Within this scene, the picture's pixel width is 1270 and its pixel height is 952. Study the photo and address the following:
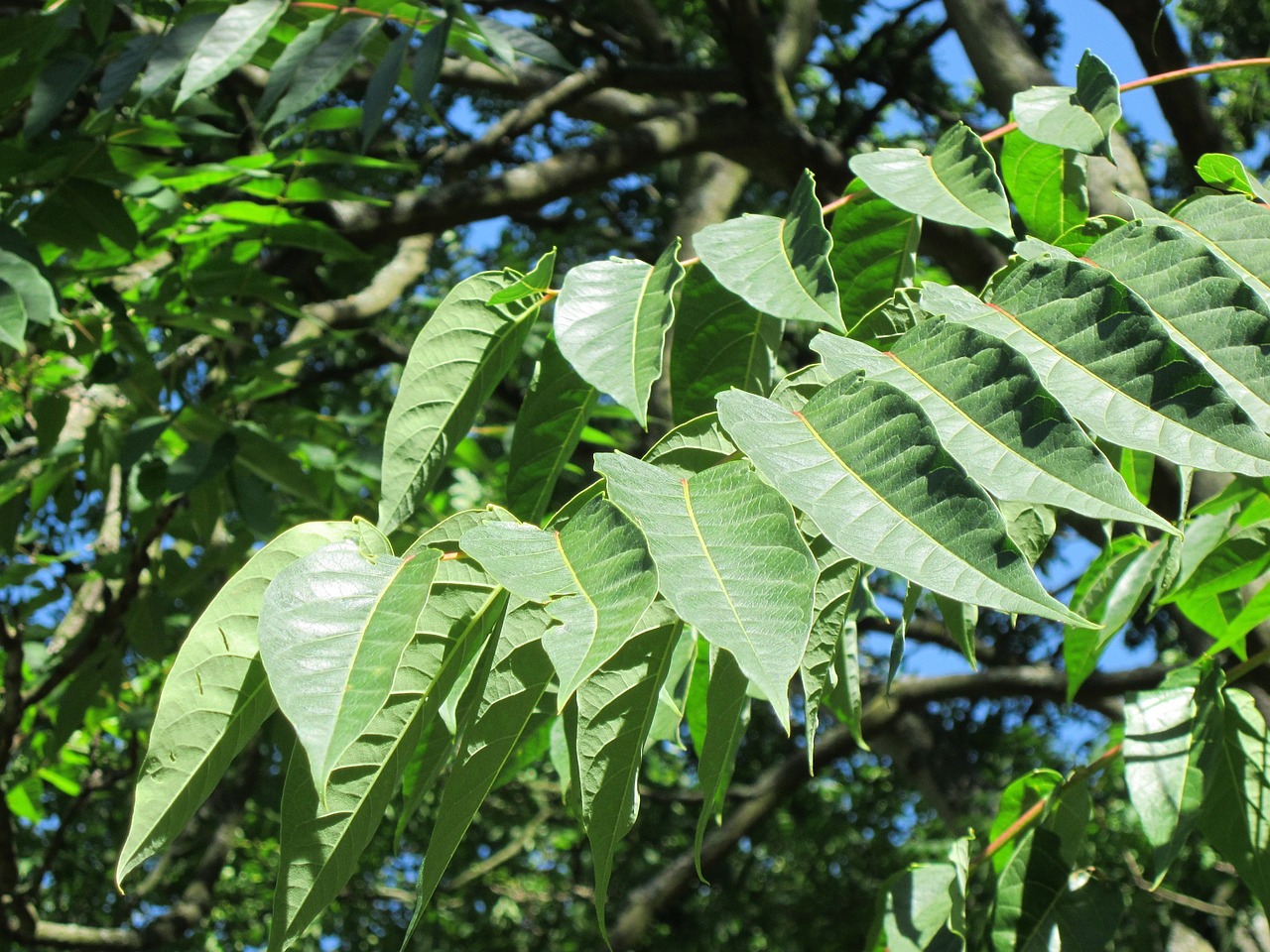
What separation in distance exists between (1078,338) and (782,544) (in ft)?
0.78

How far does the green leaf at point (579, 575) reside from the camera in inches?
19.7

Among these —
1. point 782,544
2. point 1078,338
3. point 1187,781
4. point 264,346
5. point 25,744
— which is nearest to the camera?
point 782,544

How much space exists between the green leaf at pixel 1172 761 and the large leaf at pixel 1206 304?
1.66ft

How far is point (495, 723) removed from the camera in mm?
653

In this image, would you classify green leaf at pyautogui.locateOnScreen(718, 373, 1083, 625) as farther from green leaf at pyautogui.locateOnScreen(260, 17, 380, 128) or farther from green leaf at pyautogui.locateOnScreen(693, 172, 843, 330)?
green leaf at pyautogui.locateOnScreen(260, 17, 380, 128)

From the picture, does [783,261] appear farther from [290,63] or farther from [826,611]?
[290,63]

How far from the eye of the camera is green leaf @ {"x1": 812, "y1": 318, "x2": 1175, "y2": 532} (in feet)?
1.76

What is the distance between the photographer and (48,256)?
1.96m

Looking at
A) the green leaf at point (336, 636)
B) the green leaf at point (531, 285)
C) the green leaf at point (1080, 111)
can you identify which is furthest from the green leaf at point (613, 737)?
the green leaf at point (1080, 111)

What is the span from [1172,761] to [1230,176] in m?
0.54

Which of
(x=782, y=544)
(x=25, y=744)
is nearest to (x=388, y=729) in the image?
(x=782, y=544)

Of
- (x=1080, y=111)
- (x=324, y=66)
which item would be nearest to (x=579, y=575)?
(x=1080, y=111)

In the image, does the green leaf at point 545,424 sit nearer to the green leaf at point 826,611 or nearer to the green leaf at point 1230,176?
the green leaf at point 826,611

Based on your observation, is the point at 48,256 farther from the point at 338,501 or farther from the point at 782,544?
the point at 782,544
